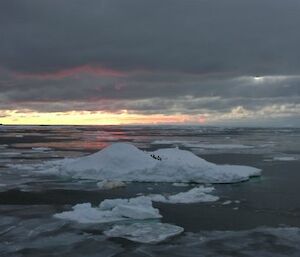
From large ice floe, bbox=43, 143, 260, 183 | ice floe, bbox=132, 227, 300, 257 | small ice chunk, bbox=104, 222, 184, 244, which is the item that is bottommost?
ice floe, bbox=132, 227, 300, 257

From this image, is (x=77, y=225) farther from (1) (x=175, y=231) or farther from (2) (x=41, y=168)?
(2) (x=41, y=168)

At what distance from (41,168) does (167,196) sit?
1193 cm

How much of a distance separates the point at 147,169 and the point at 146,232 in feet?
35.5

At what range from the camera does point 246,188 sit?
20016 mm

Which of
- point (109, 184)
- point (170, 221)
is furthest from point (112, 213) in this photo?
point (109, 184)

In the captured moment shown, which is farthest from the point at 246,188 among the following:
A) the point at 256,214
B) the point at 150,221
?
the point at 150,221

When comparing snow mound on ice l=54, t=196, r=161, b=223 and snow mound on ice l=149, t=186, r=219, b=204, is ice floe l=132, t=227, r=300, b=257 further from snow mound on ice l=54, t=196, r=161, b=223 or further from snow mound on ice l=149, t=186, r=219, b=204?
snow mound on ice l=149, t=186, r=219, b=204

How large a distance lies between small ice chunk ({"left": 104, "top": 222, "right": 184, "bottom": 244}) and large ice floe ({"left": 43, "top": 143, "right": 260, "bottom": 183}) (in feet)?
29.5

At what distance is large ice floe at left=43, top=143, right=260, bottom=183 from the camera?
71.9 ft

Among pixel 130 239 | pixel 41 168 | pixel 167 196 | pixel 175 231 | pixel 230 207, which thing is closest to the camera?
pixel 130 239

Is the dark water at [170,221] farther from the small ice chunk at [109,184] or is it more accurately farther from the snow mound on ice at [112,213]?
the snow mound on ice at [112,213]

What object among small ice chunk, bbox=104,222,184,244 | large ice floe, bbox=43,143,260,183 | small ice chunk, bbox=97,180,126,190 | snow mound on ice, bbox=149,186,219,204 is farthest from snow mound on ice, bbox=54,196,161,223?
large ice floe, bbox=43,143,260,183

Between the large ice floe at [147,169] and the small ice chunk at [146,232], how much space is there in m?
8.99

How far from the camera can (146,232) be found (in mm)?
12031
